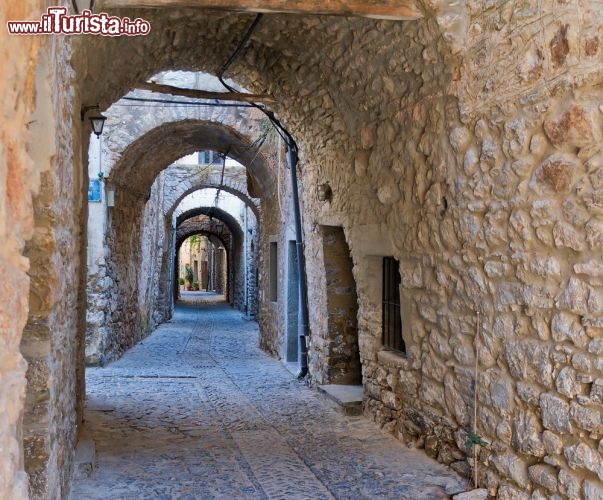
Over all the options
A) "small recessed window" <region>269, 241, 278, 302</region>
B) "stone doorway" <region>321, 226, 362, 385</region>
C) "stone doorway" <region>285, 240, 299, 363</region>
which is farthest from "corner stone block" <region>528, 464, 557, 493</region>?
"small recessed window" <region>269, 241, 278, 302</region>

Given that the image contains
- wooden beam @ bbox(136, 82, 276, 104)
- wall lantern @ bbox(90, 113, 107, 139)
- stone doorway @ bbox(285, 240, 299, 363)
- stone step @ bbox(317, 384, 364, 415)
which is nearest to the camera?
wall lantern @ bbox(90, 113, 107, 139)

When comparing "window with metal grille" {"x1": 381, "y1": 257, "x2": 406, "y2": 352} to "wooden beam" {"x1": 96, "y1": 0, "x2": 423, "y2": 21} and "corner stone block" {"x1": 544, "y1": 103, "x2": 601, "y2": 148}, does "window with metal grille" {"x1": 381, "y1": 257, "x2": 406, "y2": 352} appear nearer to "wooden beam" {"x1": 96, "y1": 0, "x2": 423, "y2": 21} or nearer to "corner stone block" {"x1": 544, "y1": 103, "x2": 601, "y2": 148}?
"wooden beam" {"x1": 96, "y1": 0, "x2": 423, "y2": 21}

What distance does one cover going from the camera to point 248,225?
68.7 ft

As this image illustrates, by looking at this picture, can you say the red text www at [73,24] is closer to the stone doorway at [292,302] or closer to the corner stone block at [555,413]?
the corner stone block at [555,413]

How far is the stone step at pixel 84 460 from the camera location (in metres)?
4.63

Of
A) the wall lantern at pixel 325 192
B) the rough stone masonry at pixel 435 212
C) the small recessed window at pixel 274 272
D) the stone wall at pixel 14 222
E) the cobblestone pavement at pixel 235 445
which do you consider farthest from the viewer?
the small recessed window at pixel 274 272

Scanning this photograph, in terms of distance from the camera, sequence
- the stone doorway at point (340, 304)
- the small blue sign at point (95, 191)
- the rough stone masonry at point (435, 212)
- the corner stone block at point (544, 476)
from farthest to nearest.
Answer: the small blue sign at point (95, 191) < the stone doorway at point (340, 304) < the corner stone block at point (544, 476) < the rough stone masonry at point (435, 212)

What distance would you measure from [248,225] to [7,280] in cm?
1895

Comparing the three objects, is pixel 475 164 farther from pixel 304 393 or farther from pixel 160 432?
pixel 304 393

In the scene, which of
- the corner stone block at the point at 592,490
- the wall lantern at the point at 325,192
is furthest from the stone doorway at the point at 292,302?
the corner stone block at the point at 592,490

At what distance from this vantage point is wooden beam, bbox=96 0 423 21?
4.24 m

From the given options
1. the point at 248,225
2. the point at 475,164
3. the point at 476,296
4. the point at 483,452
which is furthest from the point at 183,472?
the point at 248,225

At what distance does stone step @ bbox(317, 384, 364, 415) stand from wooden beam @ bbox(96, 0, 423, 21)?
3954mm

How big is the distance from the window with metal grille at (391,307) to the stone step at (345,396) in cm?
83
